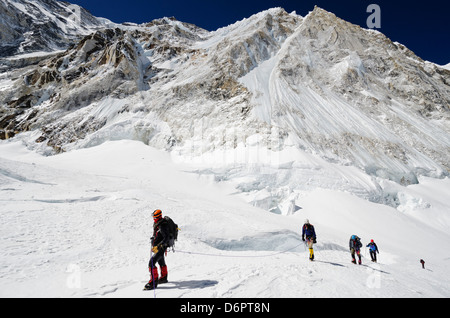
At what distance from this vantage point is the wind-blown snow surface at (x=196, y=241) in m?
5.67

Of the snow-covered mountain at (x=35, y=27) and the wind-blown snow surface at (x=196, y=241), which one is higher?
the snow-covered mountain at (x=35, y=27)

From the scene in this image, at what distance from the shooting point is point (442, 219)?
22.1m

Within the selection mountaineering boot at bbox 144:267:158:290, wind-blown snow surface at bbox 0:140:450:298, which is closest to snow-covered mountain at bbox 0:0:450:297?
wind-blown snow surface at bbox 0:140:450:298

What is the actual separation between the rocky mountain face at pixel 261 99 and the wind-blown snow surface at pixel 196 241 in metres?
6.98

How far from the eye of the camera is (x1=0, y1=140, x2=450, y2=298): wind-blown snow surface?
18.6 feet

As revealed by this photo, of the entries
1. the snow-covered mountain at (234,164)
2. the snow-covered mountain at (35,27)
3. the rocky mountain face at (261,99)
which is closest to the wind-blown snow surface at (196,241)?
the snow-covered mountain at (234,164)

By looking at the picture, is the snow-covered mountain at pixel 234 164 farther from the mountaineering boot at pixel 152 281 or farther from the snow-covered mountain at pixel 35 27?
the snow-covered mountain at pixel 35 27

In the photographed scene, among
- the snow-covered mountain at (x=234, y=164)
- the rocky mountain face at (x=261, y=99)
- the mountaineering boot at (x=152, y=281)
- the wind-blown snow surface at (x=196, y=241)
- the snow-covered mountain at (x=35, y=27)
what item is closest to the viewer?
the mountaineering boot at (x=152, y=281)

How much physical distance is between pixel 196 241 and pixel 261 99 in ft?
89.3

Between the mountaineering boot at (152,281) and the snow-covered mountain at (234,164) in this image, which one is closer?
the mountaineering boot at (152,281)

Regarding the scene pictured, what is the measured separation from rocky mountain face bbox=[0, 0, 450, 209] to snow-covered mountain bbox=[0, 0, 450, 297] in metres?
0.29

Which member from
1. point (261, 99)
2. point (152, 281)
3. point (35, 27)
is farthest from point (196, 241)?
point (35, 27)

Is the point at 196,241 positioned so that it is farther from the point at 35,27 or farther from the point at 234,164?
the point at 35,27
